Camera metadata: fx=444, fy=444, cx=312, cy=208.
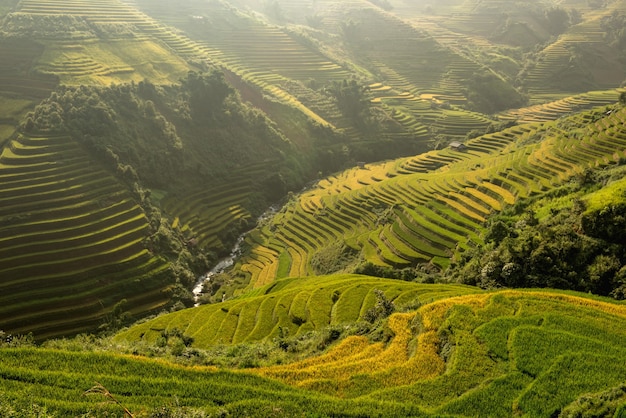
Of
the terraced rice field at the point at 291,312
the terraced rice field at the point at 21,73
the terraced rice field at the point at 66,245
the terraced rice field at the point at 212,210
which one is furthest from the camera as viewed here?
the terraced rice field at the point at 21,73

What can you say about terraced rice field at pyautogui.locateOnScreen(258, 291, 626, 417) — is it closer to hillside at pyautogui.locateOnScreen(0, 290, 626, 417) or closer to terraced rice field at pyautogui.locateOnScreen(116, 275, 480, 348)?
hillside at pyautogui.locateOnScreen(0, 290, 626, 417)

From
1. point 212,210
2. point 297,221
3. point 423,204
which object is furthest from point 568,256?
point 212,210

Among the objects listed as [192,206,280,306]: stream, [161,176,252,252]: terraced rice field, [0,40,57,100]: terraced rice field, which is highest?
[0,40,57,100]: terraced rice field

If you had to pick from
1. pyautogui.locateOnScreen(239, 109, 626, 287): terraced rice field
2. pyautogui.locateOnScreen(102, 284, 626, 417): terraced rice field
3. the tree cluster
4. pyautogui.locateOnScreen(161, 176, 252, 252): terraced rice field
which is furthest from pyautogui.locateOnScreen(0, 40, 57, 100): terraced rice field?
the tree cluster

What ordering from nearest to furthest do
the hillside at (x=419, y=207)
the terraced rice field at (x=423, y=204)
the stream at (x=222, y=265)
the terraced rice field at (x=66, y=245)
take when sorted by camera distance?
1. the terraced rice field at (x=66, y=245)
2. the hillside at (x=419, y=207)
3. the terraced rice field at (x=423, y=204)
4. the stream at (x=222, y=265)

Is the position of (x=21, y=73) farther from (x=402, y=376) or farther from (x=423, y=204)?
(x=402, y=376)

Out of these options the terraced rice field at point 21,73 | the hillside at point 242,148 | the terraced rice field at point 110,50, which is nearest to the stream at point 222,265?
the hillside at point 242,148

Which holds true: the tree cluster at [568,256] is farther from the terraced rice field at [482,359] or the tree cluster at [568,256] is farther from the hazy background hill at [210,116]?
the hazy background hill at [210,116]
